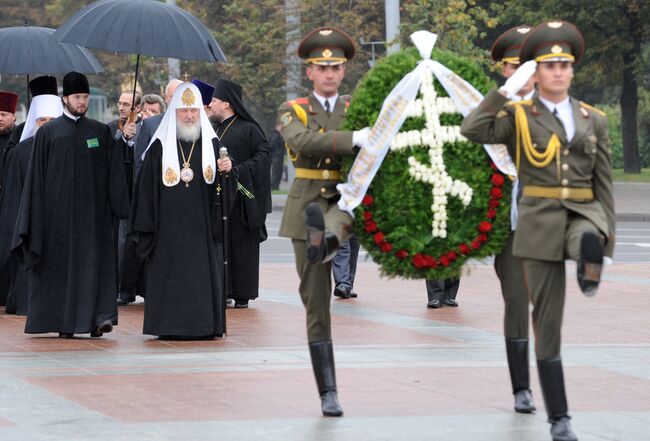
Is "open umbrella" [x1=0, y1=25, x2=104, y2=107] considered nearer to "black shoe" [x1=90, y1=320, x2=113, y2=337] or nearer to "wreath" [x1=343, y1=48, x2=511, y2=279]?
"black shoe" [x1=90, y1=320, x2=113, y2=337]

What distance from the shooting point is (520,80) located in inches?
312

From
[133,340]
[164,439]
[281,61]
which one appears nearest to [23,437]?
[164,439]

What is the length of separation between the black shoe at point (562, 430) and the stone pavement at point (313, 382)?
0.15 metres

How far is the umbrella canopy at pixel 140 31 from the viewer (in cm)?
1192

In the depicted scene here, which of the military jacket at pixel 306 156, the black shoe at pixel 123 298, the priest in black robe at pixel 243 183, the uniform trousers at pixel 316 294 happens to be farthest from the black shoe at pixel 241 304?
A: the uniform trousers at pixel 316 294

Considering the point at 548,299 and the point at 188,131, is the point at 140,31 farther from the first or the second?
the point at 548,299

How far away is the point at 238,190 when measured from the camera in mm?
14516

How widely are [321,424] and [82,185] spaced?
4.65 metres

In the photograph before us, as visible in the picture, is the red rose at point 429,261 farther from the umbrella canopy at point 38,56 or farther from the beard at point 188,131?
the umbrella canopy at point 38,56

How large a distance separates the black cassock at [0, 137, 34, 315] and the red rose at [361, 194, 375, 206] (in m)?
6.26

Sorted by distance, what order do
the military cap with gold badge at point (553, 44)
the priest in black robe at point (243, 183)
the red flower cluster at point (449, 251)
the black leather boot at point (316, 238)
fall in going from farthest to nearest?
the priest in black robe at point (243, 183), the red flower cluster at point (449, 251), the black leather boot at point (316, 238), the military cap with gold badge at point (553, 44)

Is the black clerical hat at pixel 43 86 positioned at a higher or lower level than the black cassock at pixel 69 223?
higher

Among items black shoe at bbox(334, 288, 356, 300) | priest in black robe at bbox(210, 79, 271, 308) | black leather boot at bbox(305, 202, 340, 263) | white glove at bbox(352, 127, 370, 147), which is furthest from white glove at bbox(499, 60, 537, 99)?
black shoe at bbox(334, 288, 356, 300)

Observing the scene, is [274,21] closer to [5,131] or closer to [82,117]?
[5,131]
